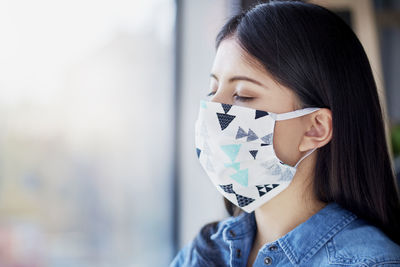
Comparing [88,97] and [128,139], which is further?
[128,139]

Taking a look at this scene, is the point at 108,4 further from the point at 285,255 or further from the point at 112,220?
the point at 285,255

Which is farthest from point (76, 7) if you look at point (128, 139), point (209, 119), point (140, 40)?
point (209, 119)

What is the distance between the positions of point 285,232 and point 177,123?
39.0 inches

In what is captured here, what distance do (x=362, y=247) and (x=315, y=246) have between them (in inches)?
4.1

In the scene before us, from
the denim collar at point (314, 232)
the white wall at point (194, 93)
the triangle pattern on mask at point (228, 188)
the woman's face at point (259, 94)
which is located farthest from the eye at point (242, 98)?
the white wall at point (194, 93)

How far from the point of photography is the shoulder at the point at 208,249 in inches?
43.0

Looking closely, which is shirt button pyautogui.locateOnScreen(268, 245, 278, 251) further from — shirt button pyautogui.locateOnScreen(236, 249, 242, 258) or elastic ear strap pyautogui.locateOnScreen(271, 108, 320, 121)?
elastic ear strap pyautogui.locateOnScreen(271, 108, 320, 121)

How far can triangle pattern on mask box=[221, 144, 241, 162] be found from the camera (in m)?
1.02

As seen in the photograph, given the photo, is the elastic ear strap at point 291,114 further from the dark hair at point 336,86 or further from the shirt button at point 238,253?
the shirt button at point 238,253

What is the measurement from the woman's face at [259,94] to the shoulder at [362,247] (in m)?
0.21

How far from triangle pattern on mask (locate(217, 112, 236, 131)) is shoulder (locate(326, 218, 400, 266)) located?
0.37 metres

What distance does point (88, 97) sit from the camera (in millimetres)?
1616

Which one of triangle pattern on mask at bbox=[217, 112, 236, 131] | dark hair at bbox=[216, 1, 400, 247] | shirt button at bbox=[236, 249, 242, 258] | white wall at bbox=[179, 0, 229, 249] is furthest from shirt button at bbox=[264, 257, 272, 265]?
white wall at bbox=[179, 0, 229, 249]

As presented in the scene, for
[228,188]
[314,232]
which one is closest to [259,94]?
[228,188]
